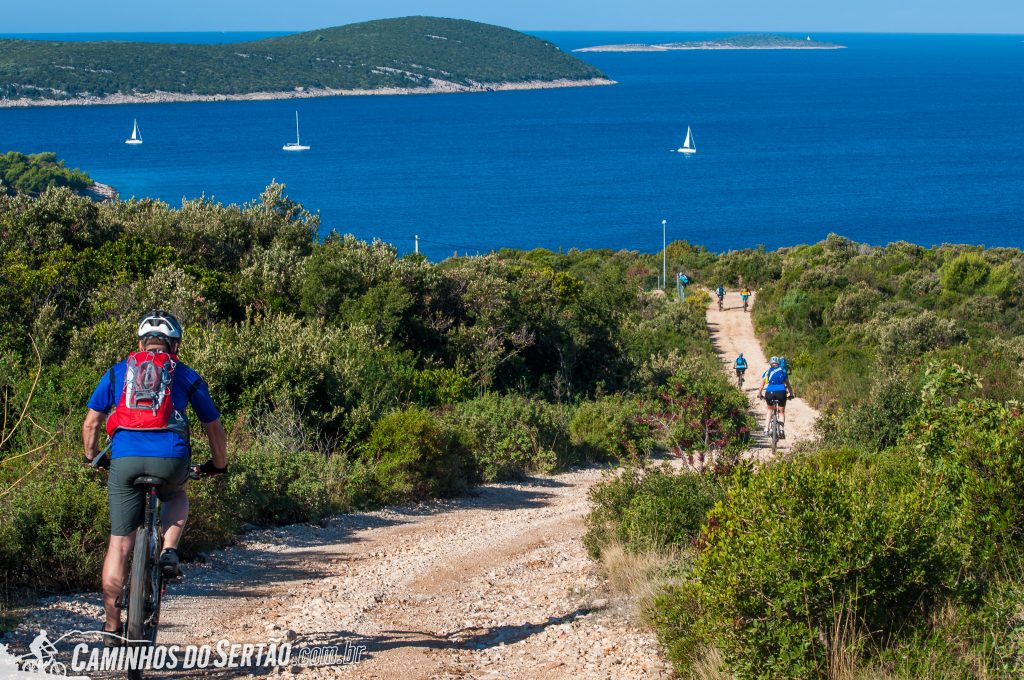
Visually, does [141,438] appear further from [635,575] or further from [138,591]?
[635,575]

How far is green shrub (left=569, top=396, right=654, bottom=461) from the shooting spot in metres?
14.9

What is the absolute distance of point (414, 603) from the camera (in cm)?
689

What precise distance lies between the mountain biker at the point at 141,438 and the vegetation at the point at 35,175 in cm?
8018

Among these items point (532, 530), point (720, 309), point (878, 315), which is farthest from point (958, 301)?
point (532, 530)

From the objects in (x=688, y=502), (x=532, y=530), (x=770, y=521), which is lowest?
(x=532, y=530)

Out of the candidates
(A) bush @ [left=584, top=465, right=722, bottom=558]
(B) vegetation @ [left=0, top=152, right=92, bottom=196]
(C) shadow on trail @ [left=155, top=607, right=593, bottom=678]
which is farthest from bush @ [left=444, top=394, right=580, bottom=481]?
(B) vegetation @ [left=0, top=152, right=92, bottom=196]

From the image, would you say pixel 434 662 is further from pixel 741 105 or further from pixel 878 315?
pixel 741 105

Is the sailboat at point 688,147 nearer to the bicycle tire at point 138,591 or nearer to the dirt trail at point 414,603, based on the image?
the dirt trail at point 414,603

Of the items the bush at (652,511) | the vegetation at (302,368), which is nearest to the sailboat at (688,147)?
the vegetation at (302,368)

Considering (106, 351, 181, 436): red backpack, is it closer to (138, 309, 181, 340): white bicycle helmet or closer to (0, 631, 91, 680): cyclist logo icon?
(138, 309, 181, 340): white bicycle helmet

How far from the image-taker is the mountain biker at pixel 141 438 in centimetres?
486

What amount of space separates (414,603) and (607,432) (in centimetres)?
856

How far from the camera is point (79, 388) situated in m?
10.4

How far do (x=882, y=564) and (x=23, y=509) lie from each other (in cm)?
474
